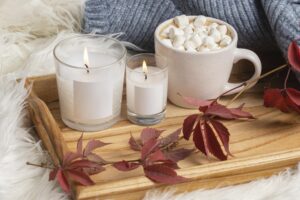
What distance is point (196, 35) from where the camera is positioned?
651 millimetres

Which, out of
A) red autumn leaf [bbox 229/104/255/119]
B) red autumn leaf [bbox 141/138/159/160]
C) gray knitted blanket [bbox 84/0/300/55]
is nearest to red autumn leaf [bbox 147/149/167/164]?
A: red autumn leaf [bbox 141/138/159/160]

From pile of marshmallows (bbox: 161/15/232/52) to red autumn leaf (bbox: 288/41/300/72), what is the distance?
0.06 m

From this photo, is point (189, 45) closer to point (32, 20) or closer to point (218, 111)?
point (218, 111)

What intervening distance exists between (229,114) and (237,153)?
4 cm

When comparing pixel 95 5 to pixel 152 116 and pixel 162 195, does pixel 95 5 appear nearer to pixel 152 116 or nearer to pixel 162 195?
pixel 152 116

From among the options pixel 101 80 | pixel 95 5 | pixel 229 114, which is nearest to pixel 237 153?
pixel 229 114

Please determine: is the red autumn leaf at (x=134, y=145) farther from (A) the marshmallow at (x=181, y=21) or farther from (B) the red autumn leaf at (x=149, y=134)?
(A) the marshmallow at (x=181, y=21)

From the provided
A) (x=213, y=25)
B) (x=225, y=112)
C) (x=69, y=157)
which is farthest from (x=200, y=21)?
(x=69, y=157)

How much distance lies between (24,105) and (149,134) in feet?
0.46

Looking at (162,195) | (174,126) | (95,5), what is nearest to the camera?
(162,195)

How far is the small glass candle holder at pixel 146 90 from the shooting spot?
62cm

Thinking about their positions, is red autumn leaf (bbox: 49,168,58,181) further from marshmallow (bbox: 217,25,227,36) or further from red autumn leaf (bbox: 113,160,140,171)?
marshmallow (bbox: 217,25,227,36)

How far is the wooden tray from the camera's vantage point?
0.54 meters

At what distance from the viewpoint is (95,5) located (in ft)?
2.46
